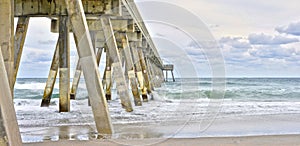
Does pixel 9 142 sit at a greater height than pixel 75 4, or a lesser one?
lesser

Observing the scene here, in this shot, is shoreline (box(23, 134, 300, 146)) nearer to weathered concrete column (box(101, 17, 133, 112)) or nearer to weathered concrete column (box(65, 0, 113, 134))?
weathered concrete column (box(65, 0, 113, 134))

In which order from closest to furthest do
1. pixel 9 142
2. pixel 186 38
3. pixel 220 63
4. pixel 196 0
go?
1. pixel 9 142
2. pixel 220 63
3. pixel 186 38
4. pixel 196 0

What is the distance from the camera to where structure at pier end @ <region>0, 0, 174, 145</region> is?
121 inches

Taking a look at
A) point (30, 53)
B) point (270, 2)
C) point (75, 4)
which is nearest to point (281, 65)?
point (270, 2)

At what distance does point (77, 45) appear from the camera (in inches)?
161

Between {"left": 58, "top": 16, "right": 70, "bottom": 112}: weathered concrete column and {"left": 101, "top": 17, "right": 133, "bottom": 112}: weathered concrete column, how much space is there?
2.59 feet

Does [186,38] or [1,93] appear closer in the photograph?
[1,93]

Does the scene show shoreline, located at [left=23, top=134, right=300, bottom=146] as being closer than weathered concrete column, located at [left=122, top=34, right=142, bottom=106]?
Yes

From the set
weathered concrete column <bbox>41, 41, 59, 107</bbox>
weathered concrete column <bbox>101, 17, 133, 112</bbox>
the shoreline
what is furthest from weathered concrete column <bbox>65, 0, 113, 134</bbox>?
weathered concrete column <bbox>41, 41, 59, 107</bbox>

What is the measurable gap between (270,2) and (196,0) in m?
3.43

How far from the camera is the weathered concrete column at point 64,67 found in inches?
296

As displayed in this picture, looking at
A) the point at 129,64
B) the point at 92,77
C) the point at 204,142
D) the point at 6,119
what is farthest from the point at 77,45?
the point at 129,64

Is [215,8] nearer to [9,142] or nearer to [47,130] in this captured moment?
[47,130]

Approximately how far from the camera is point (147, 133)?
4910 mm
